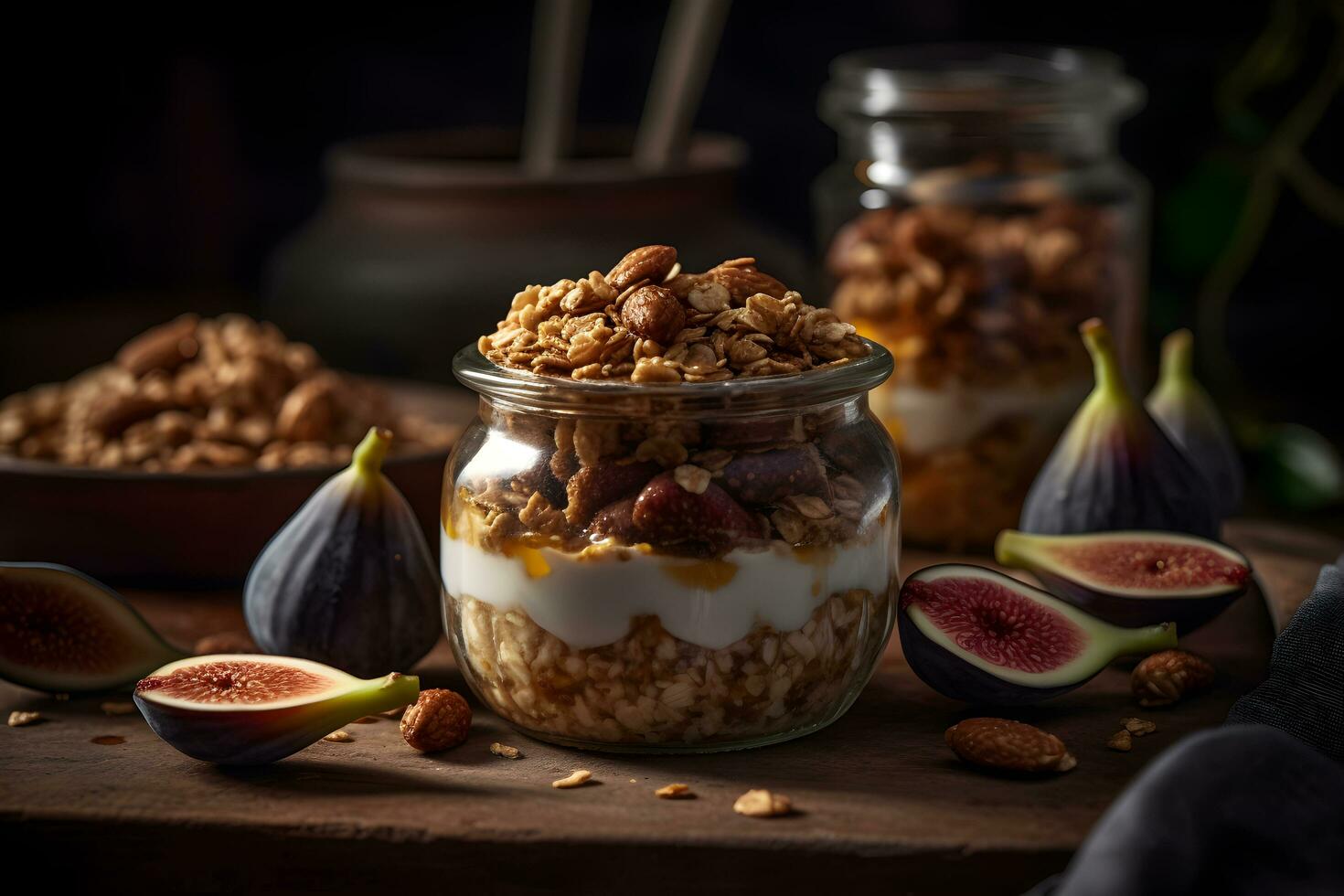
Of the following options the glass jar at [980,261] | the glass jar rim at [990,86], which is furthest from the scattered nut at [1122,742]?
the glass jar rim at [990,86]

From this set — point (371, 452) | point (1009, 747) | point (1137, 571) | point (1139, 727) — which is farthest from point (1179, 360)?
point (371, 452)

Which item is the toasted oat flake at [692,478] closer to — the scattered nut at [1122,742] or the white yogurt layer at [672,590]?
the white yogurt layer at [672,590]

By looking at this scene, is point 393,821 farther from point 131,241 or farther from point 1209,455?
point 131,241

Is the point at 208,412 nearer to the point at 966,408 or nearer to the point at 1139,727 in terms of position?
the point at 966,408

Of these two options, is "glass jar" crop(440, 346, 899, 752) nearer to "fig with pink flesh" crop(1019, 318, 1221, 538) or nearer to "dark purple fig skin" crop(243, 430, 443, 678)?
"dark purple fig skin" crop(243, 430, 443, 678)

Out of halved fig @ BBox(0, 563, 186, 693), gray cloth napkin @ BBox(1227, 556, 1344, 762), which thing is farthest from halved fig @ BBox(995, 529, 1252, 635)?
halved fig @ BBox(0, 563, 186, 693)

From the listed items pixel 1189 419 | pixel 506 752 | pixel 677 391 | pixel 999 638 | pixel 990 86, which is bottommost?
pixel 506 752

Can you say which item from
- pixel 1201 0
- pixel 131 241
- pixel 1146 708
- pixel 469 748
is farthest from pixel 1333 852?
pixel 131 241
